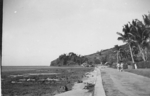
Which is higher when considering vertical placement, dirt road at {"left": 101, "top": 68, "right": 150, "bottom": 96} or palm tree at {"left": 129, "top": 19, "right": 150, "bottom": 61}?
palm tree at {"left": 129, "top": 19, "right": 150, "bottom": 61}

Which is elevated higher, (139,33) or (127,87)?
(139,33)

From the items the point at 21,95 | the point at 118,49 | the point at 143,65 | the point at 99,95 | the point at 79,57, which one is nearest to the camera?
the point at 99,95

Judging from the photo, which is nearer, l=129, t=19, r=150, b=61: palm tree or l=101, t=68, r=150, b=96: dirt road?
l=101, t=68, r=150, b=96: dirt road

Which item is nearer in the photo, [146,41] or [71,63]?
[146,41]

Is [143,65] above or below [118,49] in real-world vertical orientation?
below

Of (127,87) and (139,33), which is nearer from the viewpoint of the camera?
(127,87)

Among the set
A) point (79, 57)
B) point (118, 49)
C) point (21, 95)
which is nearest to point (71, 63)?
point (79, 57)

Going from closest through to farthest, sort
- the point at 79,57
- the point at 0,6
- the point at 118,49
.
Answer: the point at 0,6, the point at 118,49, the point at 79,57

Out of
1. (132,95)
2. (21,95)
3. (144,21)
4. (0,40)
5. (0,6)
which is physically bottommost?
(21,95)

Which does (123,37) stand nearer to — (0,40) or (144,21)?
(144,21)

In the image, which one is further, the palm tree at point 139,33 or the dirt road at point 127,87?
the palm tree at point 139,33

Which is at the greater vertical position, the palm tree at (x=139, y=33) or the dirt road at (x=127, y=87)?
the palm tree at (x=139, y=33)

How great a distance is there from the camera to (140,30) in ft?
68.8

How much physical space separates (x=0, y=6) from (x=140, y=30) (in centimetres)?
2146
